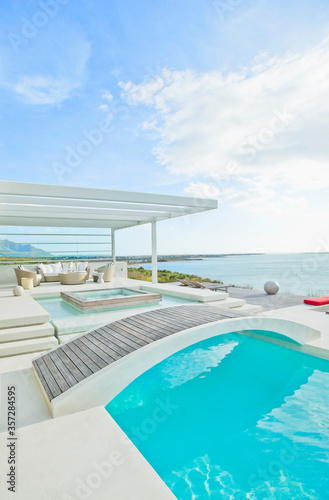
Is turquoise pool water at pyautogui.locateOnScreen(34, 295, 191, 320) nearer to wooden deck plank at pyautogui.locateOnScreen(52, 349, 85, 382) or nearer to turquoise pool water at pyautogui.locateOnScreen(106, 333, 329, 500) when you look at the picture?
wooden deck plank at pyautogui.locateOnScreen(52, 349, 85, 382)

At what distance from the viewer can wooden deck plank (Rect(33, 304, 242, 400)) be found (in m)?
3.50

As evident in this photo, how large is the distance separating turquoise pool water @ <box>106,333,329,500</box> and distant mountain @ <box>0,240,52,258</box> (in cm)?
1107

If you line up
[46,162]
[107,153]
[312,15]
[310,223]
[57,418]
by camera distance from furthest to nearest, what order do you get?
[310,223], [107,153], [46,162], [312,15], [57,418]

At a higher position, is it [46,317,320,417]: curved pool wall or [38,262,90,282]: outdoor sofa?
Result: [38,262,90,282]: outdoor sofa

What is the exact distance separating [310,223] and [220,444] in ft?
48.8

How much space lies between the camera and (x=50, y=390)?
327 cm

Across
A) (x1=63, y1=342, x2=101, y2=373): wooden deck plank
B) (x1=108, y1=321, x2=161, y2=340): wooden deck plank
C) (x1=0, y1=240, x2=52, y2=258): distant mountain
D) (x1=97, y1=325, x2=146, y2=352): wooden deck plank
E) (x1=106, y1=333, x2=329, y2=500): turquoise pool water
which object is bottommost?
(x1=106, y1=333, x2=329, y2=500): turquoise pool water

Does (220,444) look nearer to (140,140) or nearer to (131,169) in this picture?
(140,140)

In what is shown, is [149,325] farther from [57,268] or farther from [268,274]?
[268,274]

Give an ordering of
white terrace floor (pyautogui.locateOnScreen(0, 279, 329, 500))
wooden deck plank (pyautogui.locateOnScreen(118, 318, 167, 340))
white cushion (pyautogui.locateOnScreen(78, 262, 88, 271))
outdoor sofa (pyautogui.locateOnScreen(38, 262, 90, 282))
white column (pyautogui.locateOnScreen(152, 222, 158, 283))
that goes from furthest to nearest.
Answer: white cushion (pyautogui.locateOnScreen(78, 262, 88, 271)), white column (pyautogui.locateOnScreen(152, 222, 158, 283)), outdoor sofa (pyautogui.locateOnScreen(38, 262, 90, 282)), wooden deck plank (pyautogui.locateOnScreen(118, 318, 167, 340)), white terrace floor (pyautogui.locateOnScreen(0, 279, 329, 500))

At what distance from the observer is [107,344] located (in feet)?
A: 13.6

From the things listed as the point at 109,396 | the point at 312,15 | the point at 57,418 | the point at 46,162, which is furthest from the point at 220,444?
the point at 312,15

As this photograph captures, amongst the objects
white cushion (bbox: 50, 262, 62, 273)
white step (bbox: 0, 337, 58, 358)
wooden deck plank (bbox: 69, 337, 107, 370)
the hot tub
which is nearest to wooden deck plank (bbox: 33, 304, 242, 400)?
wooden deck plank (bbox: 69, 337, 107, 370)

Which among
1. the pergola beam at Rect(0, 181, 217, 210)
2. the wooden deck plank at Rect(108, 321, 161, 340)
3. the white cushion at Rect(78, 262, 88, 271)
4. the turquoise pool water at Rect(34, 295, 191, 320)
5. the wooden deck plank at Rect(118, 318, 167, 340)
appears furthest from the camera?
the white cushion at Rect(78, 262, 88, 271)
